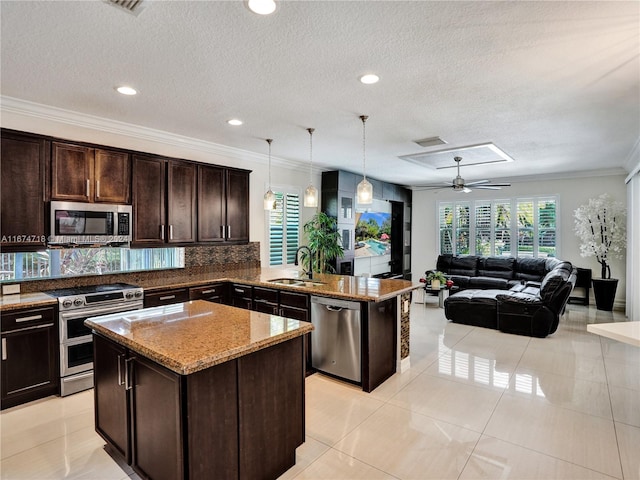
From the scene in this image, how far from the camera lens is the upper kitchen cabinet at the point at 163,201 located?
4051 mm

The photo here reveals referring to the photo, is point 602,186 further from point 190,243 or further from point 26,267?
point 26,267

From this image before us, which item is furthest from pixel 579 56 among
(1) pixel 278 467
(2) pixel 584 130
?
(1) pixel 278 467

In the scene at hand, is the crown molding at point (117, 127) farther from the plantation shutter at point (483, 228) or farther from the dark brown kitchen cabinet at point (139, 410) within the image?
the plantation shutter at point (483, 228)

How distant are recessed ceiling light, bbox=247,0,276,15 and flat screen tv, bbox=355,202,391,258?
5894 millimetres

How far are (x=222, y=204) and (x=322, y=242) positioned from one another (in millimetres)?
2010

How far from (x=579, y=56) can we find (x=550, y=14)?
69 centimetres

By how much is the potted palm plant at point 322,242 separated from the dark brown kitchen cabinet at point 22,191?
147 inches

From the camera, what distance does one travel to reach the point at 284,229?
6.08 m

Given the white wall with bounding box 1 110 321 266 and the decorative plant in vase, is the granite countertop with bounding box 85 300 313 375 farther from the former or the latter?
the decorative plant in vase

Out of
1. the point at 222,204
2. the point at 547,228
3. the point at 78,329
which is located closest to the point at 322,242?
the point at 222,204

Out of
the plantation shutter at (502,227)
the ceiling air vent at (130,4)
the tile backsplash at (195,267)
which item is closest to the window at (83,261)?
the tile backsplash at (195,267)

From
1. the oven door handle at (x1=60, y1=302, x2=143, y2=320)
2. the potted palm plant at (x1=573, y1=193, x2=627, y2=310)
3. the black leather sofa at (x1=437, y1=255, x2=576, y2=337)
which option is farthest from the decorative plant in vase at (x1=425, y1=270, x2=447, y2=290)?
the oven door handle at (x1=60, y1=302, x2=143, y2=320)

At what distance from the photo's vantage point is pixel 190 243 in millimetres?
4555

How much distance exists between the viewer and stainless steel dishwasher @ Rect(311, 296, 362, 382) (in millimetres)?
3322
